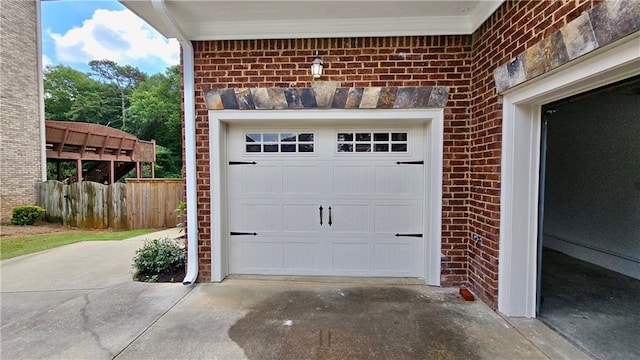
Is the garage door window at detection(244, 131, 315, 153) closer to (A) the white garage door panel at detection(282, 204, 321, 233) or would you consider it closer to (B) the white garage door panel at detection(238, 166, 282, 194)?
(B) the white garage door panel at detection(238, 166, 282, 194)

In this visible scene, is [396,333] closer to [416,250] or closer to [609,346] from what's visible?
[416,250]

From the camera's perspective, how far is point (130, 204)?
7.73 m

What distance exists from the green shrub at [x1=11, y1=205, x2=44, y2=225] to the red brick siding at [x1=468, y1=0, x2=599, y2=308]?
11218 mm

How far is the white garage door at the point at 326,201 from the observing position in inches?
139

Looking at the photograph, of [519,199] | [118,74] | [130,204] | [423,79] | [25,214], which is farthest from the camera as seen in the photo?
[118,74]

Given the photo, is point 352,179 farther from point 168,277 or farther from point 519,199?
point 168,277

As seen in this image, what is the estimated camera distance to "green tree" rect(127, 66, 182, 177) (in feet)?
64.4

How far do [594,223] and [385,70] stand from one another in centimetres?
399

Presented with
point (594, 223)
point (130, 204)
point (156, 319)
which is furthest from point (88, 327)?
point (594, 223)

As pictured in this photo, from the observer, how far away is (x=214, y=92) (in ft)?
10.8

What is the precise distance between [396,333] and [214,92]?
10.3 ft

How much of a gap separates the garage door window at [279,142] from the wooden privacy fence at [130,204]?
5102 mm

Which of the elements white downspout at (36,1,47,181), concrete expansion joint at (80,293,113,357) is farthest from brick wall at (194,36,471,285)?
white downspout at (36,1,47,181)

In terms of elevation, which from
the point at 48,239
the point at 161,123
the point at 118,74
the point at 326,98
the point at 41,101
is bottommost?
the point at 48,239
